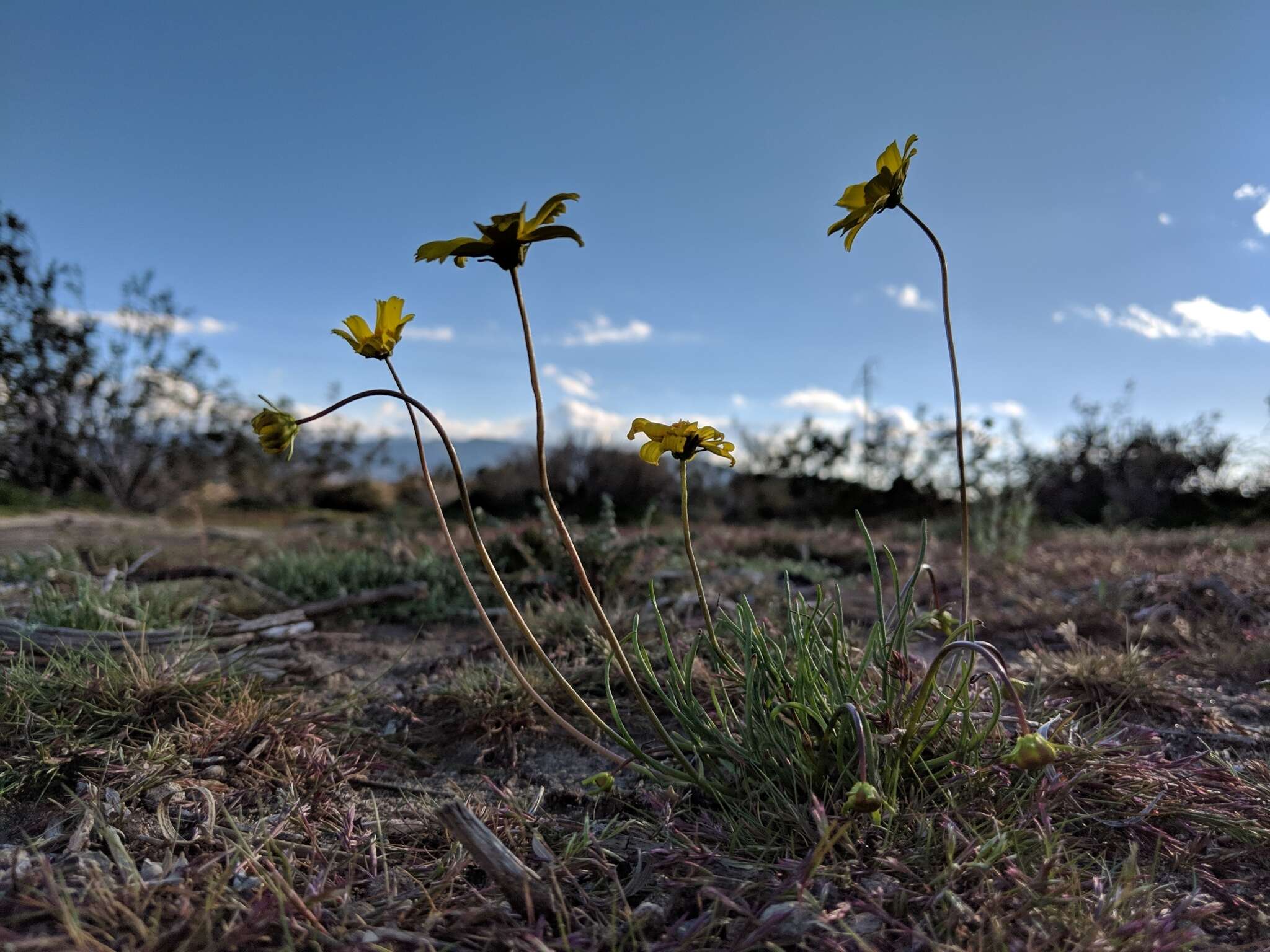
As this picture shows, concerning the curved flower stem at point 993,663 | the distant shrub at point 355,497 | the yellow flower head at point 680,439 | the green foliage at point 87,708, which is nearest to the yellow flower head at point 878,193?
the yellow flower head at point 680,439

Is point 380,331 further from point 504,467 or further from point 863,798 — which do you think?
point 504,467

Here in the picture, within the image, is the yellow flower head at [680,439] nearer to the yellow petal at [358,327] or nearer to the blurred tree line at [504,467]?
the yellow petal at [358,327]

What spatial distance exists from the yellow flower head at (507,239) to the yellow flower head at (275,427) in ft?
1.33

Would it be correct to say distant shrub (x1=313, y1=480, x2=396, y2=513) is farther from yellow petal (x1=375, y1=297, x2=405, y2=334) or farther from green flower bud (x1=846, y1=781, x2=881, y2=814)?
green flower bud (x1=846, y1=781, x2=881, y2=814)

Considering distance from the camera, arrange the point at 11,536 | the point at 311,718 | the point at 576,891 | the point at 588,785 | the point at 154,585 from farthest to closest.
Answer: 1. the point at 11,536
2. the point at 154,585
3. the point at 311,718
4. the point at 588,785
5. the point at 576,891

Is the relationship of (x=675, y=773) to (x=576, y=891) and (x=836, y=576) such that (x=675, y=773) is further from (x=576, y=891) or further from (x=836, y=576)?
(x=836, y=576)

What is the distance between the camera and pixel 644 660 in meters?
1.55

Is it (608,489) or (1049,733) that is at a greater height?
(608,489)

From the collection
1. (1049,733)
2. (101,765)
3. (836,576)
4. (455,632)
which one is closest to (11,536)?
(455,632)

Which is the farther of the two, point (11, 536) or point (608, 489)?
point (608, 489)

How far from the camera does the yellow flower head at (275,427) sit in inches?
55.9

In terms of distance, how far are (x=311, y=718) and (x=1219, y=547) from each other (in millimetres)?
6146

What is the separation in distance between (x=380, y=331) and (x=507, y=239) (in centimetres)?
37

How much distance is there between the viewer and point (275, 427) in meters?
1.42
